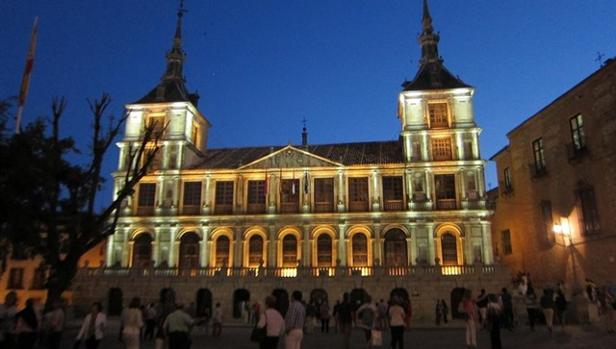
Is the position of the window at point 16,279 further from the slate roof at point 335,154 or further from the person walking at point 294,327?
the person walking at point 294,327

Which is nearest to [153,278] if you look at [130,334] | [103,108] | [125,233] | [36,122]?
[125,233]

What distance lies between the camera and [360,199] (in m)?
39.4

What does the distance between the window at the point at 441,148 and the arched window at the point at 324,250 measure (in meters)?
11.2

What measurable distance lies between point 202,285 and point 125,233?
10.0 m

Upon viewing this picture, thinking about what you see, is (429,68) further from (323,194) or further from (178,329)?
(178,329)

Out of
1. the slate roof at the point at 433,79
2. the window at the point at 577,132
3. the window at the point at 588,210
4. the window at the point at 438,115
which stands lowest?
the window at the point at 588,210

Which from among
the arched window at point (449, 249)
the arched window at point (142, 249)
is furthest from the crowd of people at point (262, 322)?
the arched window at point (142, 249)

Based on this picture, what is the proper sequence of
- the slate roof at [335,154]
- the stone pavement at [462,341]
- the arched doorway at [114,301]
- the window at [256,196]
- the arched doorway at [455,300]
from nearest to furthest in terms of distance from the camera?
1. the stone pavement at [462,341]
2. the arched doorway at [455,300]
3. the arched doorway at [114,301]
4. the window at [256,196]
5. the slate roof at [335,154]

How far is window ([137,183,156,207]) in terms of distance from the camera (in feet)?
135

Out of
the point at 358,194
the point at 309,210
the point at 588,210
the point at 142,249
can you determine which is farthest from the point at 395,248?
the point at 142,249

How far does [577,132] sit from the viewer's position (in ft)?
90.1

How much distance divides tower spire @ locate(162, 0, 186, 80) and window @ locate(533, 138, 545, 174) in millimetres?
34108

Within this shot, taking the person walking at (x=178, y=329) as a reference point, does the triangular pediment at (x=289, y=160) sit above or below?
above

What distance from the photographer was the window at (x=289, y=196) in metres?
39.8
